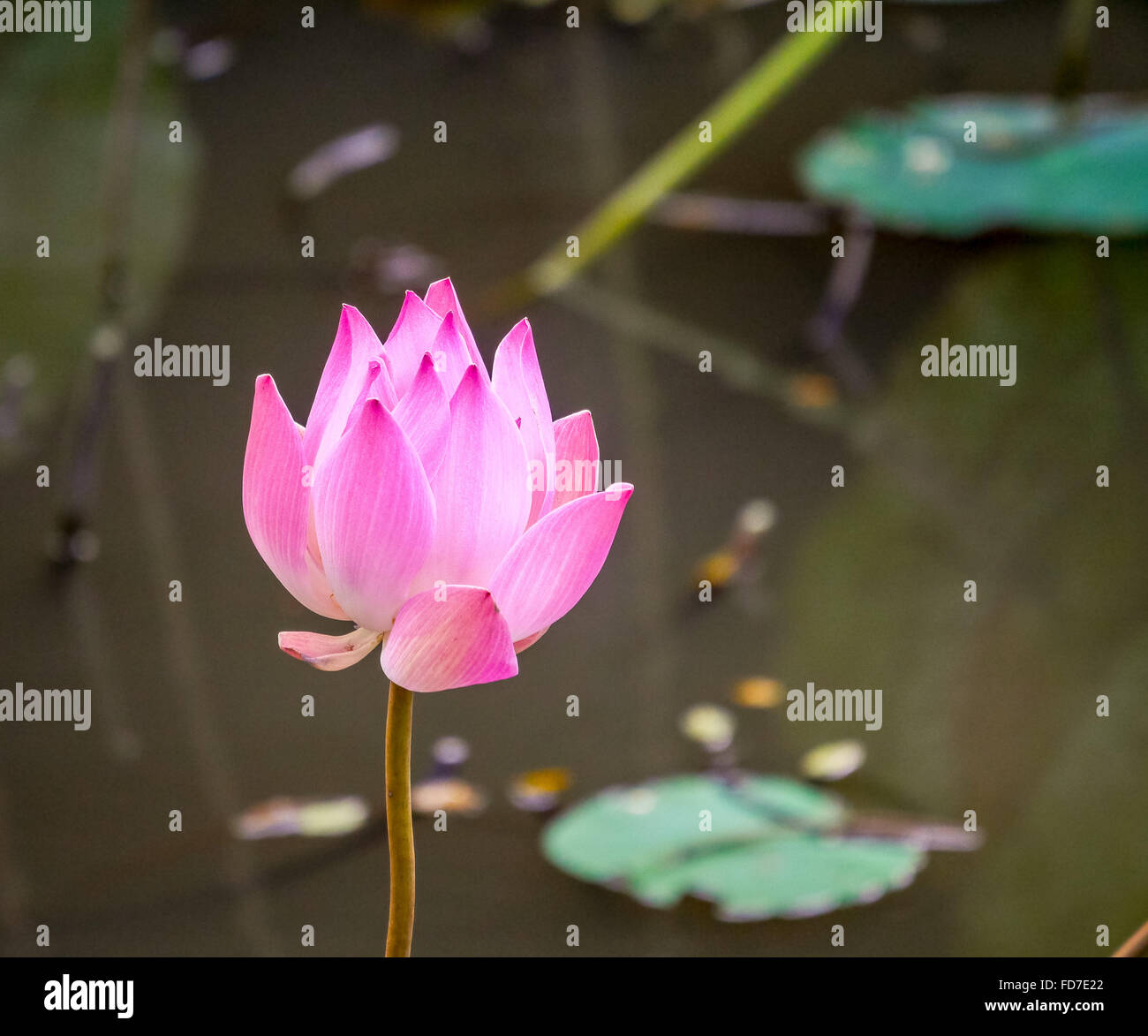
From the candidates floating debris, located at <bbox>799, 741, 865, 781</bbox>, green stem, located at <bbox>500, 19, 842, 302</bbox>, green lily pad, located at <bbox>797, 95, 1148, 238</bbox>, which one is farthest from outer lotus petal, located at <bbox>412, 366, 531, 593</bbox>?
green lily pad, located at <bbox>797, 95, 1148, 238</bbox>

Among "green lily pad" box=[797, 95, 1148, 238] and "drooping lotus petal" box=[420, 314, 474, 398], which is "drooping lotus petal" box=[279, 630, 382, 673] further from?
"green lily pad" box=[797, 95, 1148, 238]

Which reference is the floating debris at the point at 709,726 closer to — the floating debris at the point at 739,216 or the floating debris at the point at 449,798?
the floating debris at the point at 449,798

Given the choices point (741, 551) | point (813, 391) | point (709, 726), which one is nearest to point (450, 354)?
point (709, 726)

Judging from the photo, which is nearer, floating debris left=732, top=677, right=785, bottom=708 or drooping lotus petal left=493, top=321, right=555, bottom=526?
drooping lotus petal left=493, top=321, right=555, bottom=526

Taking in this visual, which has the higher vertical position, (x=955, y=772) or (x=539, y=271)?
(x=539, y=271)

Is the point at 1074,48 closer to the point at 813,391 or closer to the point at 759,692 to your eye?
the point at 813,391

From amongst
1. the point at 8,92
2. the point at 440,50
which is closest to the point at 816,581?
the point at 440,50

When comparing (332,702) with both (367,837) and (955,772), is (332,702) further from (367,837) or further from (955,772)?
(955,772)

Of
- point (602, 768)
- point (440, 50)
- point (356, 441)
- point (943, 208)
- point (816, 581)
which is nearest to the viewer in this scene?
point (356, 441)
